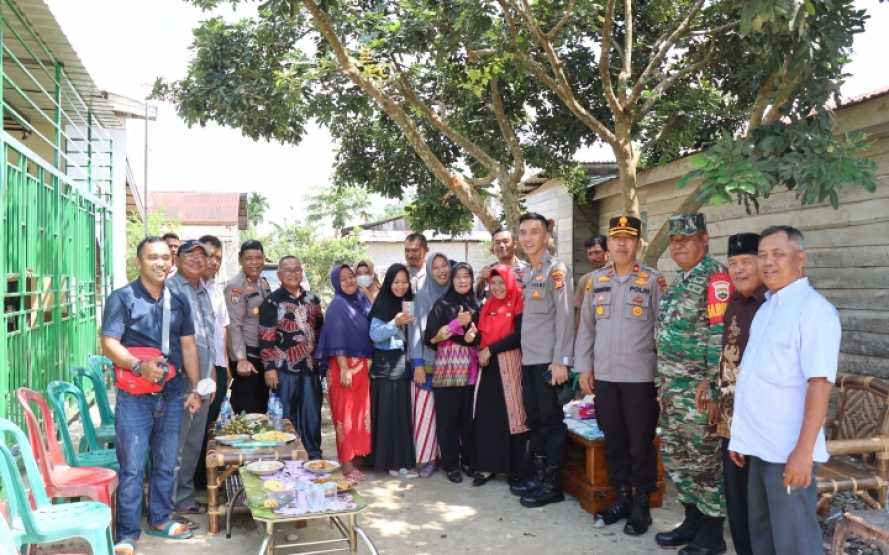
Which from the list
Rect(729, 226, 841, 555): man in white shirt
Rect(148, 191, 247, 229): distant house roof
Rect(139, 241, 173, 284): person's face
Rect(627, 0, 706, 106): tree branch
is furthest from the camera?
Rect(148, 191, 247, 229): distant house roof

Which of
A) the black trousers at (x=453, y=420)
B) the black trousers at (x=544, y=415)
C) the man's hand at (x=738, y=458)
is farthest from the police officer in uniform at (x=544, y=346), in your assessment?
the man's hand at (x=738, y=458)

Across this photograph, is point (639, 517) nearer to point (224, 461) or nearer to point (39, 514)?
point (224, 461)

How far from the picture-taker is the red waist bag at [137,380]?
3834 mm

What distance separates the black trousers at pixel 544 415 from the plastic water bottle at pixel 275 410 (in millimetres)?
1823

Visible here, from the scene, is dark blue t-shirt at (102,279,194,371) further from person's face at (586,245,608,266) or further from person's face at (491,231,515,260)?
person's face at (586,245,608,266)

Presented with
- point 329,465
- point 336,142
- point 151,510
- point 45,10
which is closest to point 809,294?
point 329,465

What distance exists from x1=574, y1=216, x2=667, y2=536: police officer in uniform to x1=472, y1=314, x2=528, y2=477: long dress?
86 cm

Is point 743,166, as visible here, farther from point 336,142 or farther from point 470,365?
point 336,142

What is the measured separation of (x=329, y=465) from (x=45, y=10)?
391 cm

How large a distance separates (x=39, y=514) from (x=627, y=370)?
126 inches

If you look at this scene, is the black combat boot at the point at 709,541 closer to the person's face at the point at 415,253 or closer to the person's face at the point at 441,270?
the person's face at the point at 441,270

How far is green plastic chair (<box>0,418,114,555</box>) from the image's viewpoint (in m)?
2.82

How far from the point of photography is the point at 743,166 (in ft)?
12.5

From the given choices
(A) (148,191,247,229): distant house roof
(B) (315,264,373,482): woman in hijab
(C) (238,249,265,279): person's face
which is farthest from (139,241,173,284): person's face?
(A) (148,191,247,229): distant house roof
